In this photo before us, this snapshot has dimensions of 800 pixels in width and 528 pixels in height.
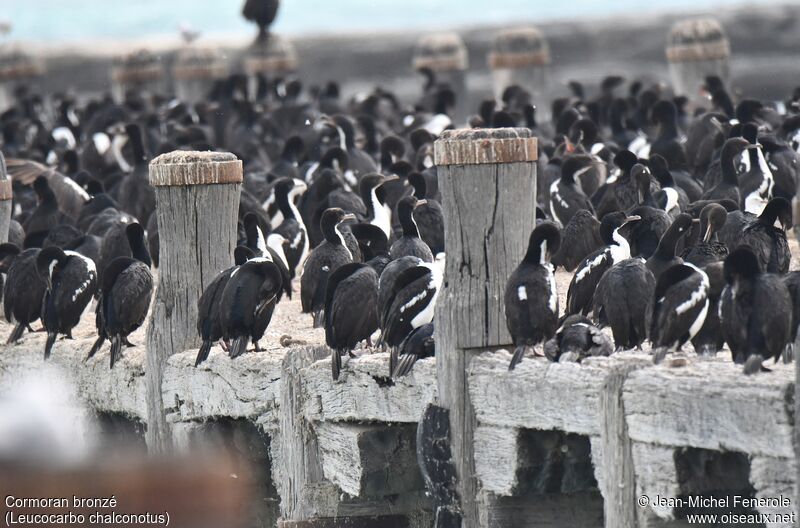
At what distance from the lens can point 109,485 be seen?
34.3 ft

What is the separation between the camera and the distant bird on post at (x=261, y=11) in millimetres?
32469

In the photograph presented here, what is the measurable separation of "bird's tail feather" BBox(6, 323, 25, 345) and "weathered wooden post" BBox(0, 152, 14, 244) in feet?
6.67

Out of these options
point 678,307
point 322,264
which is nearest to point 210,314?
point 322,264

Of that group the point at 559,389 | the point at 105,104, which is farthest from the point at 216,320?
the point at 105,104

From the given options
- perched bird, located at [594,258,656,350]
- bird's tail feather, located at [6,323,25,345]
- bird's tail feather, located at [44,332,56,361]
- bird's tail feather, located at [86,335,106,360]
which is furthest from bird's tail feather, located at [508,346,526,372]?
bird's tail feather, located at [6,323,25,345]

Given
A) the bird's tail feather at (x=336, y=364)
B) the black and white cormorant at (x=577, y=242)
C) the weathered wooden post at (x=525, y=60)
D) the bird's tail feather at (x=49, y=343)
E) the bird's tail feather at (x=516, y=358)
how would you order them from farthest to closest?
the weathered wooden post at (x=525, y=60) → the black and white cormorant at (x=577, y=242) → the bird's tail feather at (x=49, y=343) → the bird's tail feather at (x=336, y=364) → the bird's tail feather at (x=516, y=358)

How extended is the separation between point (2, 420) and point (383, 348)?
3.49 metres

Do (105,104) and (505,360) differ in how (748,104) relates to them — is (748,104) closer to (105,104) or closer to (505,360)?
(505,360)

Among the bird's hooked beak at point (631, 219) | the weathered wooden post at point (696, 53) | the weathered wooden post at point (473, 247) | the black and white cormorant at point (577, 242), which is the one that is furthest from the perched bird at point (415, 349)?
the weathered wooden post at point (696, 53)

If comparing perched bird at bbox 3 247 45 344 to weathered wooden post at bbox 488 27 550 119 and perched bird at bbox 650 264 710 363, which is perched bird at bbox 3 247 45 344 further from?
weathered wooden post at bbox 488 27 550 119

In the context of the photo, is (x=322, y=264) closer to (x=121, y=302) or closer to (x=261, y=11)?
(x=121, y=302)

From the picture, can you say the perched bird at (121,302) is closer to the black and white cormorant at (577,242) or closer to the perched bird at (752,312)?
the black and white cormorant at (577,242)

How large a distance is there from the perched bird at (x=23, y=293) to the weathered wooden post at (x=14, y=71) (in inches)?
889

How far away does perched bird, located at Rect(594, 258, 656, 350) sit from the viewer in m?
9.09
